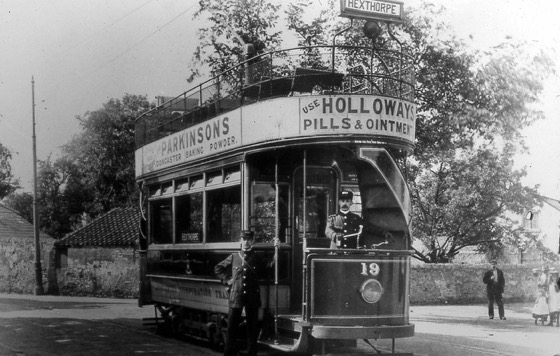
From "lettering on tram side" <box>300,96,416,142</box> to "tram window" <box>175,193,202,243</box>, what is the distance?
3.09m

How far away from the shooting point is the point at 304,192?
9.61 meters

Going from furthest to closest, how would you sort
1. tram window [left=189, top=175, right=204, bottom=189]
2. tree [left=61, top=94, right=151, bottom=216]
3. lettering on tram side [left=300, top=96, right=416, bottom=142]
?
tree [left=61, top=94, right=151, bottom=216], tram window [left=189, top=175, right=204, bottom=189], lettering on tram side [left=300, top=96, right=416, bottom=142]

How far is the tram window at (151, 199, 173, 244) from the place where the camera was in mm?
13682

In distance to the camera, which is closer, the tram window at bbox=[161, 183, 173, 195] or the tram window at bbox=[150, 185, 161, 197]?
the tram window at bbox=[161, 183, 173, 195]

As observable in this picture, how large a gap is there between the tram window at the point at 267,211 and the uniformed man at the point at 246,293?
0.74ft

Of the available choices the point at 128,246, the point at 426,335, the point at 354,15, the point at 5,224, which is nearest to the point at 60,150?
the point at 5,224

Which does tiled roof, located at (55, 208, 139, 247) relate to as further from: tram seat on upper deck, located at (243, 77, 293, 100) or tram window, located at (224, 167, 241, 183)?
tram seat on upper deck, located at (243, 77, 293, 100)

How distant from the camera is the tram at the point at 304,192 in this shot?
9242 millimetres

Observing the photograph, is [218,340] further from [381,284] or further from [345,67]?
[345,67]

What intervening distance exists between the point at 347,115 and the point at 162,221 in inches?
219

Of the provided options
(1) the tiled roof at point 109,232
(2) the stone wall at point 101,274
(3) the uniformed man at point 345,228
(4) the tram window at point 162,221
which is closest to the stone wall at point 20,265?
(2) the stone wall at point 101,274

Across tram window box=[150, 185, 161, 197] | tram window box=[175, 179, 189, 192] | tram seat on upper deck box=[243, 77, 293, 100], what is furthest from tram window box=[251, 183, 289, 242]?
tram window box=[150, 185, 161, 197]

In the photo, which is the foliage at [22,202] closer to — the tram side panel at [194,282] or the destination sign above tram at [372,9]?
the tram side panel at [194,282]

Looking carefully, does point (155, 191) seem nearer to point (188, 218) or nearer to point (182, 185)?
point (182, 185)
